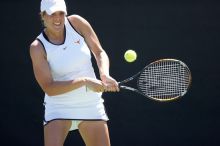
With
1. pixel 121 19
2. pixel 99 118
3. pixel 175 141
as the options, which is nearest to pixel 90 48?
pixel 99 118

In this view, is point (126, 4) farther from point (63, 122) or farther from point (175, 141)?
point (63, 122)

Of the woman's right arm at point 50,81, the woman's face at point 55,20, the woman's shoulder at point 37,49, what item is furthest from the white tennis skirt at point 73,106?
the woman's face at point 55,20

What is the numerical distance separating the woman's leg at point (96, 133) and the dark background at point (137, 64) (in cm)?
159

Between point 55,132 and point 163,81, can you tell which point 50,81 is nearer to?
point 55,132

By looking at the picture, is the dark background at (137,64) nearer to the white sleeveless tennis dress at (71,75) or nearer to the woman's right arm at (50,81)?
the white sleeveless tennis dress at (71,75)

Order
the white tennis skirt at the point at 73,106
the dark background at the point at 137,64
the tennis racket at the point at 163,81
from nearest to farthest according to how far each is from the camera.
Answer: the white tennis skirt at the point at 73,106
the tennis racket at the point at 163,81
the dark background at the point at 137,64

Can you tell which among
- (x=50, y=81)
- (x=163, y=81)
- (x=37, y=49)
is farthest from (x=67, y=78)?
(x=163, y=81)

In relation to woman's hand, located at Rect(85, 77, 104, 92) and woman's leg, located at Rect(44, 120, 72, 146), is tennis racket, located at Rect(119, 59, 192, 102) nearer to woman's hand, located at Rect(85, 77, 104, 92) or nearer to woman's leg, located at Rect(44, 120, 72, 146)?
woman's hand, located at Rect(85, 77, 104, 92)

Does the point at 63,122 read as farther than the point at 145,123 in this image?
No

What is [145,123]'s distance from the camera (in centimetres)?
582

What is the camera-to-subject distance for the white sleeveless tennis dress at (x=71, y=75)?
13.5ft

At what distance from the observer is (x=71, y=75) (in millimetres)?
4152

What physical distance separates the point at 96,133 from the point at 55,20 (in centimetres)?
74

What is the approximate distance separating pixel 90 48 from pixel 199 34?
1.67 meters
